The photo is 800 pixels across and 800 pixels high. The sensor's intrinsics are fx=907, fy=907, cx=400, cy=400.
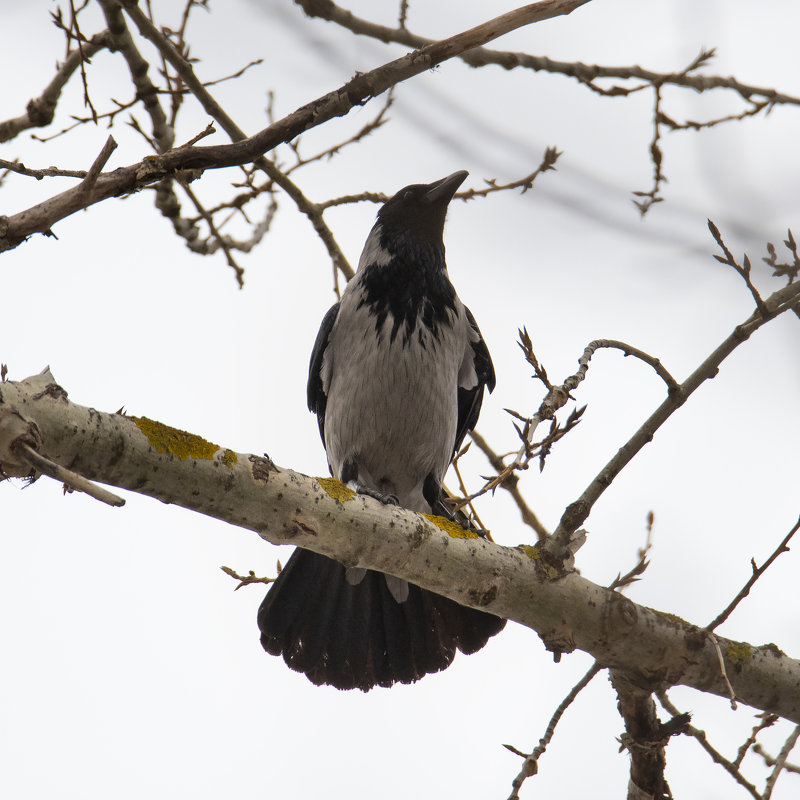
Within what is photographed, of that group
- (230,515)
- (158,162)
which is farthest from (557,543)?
(158,162)

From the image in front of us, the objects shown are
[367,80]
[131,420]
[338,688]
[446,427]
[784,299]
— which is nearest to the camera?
[131,420]

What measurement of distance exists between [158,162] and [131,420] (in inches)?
27.8

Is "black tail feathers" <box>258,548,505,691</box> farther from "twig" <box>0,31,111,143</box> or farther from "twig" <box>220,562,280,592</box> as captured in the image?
"twig" <box>0,31,111,143</box>

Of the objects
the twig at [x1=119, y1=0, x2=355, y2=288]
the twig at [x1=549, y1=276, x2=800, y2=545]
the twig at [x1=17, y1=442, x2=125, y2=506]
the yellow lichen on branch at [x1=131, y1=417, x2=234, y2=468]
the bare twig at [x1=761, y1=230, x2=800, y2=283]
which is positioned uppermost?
the twig at [x1=119, y1=0, x2=355, y2=288]

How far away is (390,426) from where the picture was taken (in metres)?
4.39

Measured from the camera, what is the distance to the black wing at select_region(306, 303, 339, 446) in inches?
189

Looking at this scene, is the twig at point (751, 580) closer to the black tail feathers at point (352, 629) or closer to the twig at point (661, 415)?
the twig at point (661, 415)

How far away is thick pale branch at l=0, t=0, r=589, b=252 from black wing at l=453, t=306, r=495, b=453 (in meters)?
2.37

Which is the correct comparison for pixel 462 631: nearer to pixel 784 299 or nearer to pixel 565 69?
pixel 784 299

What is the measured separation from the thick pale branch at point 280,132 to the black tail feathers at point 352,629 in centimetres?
191

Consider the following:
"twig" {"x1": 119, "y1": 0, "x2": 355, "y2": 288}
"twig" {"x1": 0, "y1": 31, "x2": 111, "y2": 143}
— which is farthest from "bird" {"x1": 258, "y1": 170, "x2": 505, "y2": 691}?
"twig" {"x1": 0, "y1": 31, "x2": 111, "y2": 143}

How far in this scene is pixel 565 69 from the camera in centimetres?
399

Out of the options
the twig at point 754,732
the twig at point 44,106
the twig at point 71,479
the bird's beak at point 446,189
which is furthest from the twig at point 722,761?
the twig at point 44,106

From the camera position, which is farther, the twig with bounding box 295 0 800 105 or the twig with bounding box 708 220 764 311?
the twig with bounding box 295 0 800 105
